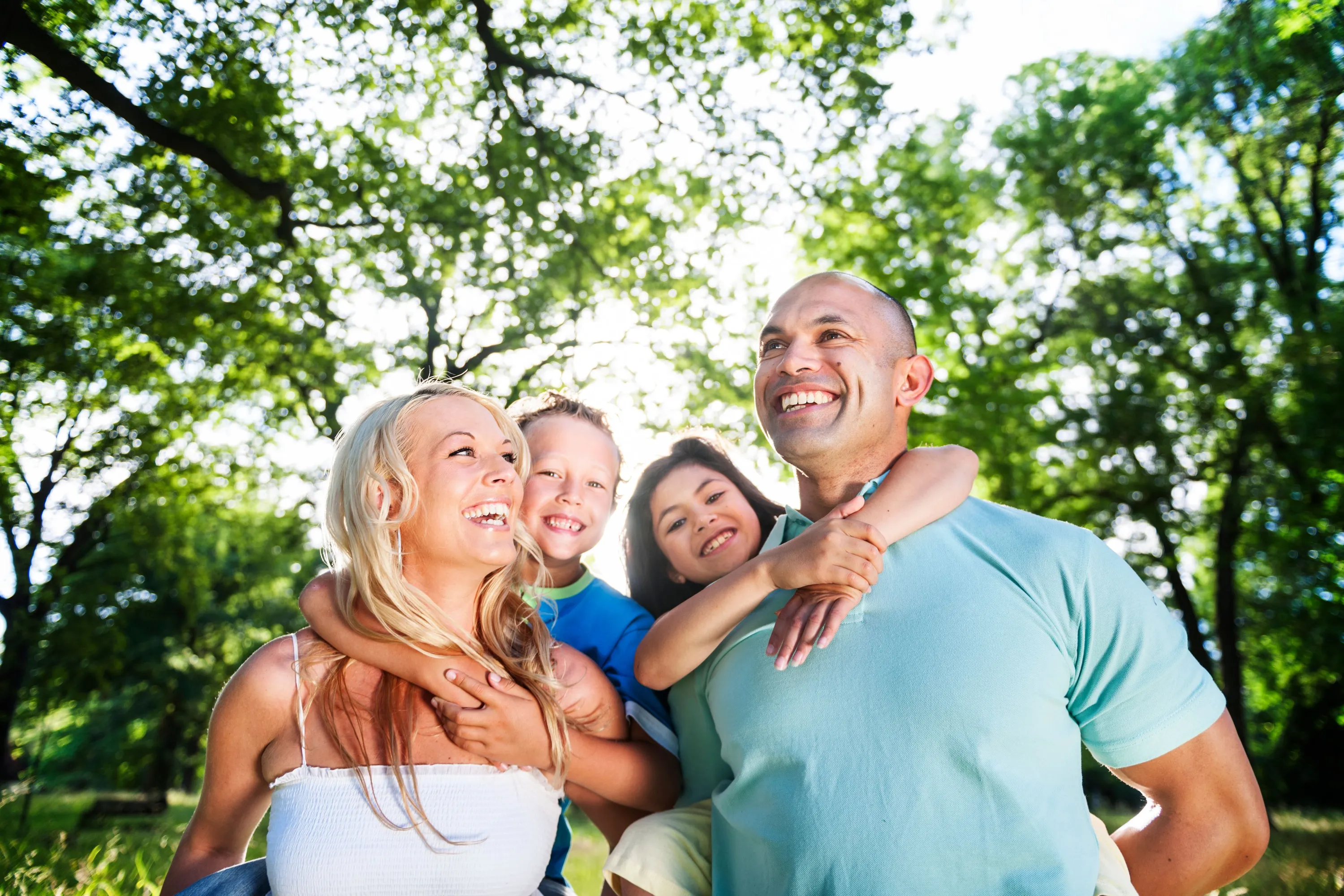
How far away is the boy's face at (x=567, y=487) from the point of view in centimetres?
337

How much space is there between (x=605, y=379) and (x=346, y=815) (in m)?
8.26

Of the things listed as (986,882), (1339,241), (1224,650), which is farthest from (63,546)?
(1339,241)

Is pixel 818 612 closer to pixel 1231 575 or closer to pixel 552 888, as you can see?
pixel 552 888

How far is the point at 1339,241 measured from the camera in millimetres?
13828

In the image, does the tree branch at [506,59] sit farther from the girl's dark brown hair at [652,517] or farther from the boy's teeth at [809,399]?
the boy's teeth at [809,399]

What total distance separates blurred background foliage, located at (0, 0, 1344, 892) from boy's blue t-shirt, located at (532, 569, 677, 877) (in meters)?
5.86

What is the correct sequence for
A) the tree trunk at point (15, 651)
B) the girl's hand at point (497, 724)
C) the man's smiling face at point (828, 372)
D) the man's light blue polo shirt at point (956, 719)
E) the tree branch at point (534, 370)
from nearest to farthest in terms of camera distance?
the man's light blue polo shirt at point (956, 719) < the girl's hand at point (497, 724) < the man's smiling face at point (828, 372) < the tree branch at point (534, 370) < the tree trunk at point (15, 651)

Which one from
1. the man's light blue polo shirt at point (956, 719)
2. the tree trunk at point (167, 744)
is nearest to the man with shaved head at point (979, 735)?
the man's light blue polo shirt at point (956, 719)

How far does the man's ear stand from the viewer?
9.14 feet

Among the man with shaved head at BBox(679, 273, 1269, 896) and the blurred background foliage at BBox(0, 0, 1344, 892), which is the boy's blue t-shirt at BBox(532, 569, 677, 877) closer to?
the man with shaved head at BBox(679, 273, 1269, 896)

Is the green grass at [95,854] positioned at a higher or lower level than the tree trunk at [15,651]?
lower

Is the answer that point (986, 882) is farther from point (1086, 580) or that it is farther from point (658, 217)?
point (658, 217)

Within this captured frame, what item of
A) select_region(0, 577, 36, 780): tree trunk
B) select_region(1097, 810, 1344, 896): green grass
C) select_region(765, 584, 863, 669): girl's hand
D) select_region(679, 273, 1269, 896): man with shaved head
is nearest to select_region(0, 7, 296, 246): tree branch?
select_region(765, 584, 863, 669): girl's hand

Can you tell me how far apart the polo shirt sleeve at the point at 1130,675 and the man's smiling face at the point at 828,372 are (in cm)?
76
